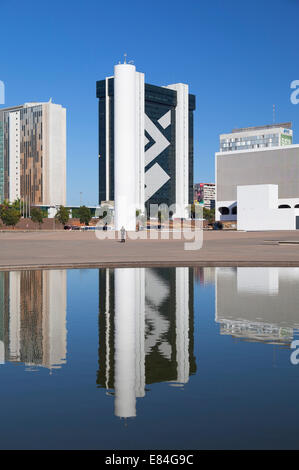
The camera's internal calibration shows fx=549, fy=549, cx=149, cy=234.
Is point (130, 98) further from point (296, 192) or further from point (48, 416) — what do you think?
point (48, 416)

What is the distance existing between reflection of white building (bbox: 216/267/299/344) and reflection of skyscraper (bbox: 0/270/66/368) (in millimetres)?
3325

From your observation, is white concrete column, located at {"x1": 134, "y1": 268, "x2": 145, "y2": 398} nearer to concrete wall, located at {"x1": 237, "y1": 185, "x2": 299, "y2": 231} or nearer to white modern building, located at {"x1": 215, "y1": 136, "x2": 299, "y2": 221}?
concrete wall, located at {"x1": 237, "y1": 185, "x2": 299, "y2": 231}

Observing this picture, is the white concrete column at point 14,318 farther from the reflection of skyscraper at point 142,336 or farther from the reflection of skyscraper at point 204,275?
the reflection of skyscraper at point 204,275

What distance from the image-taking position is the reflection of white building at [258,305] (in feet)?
33.7

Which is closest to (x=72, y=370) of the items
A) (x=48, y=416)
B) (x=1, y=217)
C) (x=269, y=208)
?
(x=48, y=416)

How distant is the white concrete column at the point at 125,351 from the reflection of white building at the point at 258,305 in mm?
1920

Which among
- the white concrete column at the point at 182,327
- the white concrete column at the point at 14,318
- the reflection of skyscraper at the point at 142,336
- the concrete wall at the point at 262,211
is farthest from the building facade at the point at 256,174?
the white concrete column at the point at 14,318

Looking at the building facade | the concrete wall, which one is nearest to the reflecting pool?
the concrete wall

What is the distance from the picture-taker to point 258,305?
43.9 feet

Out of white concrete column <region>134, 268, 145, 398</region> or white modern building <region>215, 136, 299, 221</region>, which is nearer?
white concrete column <region>134, 268, 145, 398</region>

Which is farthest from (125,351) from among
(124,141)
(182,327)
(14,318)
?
(124,141)

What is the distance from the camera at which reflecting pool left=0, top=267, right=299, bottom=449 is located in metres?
5.29

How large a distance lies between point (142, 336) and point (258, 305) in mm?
4409
